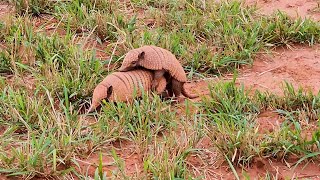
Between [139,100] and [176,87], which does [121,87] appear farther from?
[176,87]

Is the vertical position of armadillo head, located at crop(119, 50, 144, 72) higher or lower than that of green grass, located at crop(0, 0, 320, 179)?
higher

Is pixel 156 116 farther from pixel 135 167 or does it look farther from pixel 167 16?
pixel 167 16

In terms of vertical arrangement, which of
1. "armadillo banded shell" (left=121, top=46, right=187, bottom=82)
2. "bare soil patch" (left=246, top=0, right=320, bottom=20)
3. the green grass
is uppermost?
"bare soil patch" (left=246, top=0, right=320, bottom=20)

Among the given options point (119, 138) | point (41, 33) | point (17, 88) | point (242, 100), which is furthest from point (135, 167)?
point (41, 33)

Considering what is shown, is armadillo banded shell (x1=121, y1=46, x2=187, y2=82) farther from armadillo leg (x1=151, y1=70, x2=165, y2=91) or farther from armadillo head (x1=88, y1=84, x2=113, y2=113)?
armadillo head (x1=88, y1=84, x2=113, y2=113)

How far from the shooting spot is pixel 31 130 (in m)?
3.52

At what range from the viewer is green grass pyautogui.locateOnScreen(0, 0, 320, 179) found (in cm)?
331

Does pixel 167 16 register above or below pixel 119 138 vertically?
above

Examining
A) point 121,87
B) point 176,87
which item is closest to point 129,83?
point 121,87

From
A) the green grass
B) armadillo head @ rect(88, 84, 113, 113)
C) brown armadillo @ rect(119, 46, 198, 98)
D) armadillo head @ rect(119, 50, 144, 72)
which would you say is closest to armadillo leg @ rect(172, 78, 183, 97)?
brown armadillo @ rect(119, 46, 198, 98)

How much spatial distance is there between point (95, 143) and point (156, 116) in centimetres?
41

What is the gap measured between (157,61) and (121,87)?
11.8 inches

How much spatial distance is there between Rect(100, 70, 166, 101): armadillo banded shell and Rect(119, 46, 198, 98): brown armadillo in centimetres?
4

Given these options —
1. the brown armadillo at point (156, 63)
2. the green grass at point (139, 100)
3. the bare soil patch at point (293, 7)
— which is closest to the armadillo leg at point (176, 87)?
the brown armadillo at point (156, 63)
